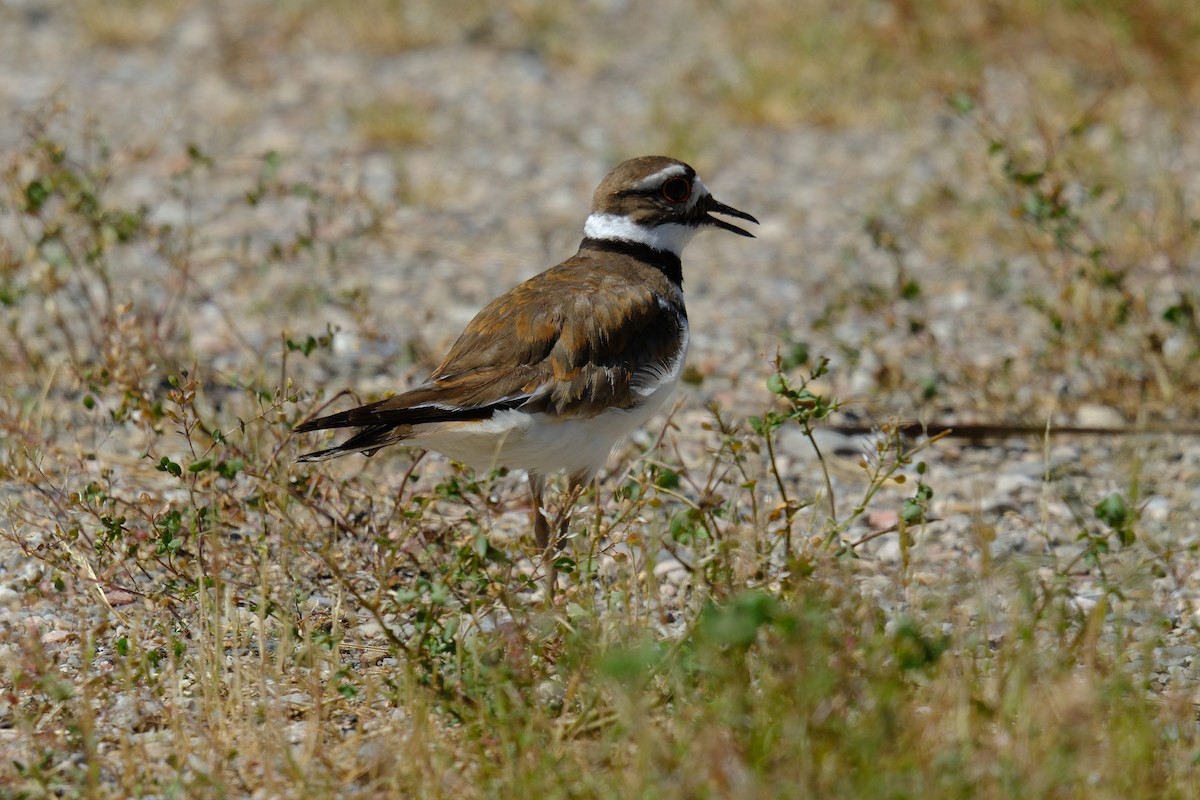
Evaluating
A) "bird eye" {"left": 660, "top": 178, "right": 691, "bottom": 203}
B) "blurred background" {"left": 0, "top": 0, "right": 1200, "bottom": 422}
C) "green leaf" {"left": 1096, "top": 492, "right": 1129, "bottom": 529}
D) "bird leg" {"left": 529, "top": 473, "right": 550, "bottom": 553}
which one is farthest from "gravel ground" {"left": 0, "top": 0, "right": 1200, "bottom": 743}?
"bird eye" {"left": 660, "top": 178, "right": 691, "bottom": 203}

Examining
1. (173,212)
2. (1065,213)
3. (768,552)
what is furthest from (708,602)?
(173,212)

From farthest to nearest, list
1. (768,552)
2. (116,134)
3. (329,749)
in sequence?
(116,134)
(768,552)
(329,749)

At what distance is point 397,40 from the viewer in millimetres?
9945

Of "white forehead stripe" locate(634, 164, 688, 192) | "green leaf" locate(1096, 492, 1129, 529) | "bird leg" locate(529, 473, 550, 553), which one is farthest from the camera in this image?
"white forehead stripe" locate(634, 164, 688, 192)

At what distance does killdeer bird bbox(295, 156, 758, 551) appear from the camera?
3773 mm

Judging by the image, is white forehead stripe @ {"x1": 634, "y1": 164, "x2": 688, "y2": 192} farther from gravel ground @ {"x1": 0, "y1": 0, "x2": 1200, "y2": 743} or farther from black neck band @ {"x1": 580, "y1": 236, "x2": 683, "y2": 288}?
gravel ground @ {"x1": 0, "y1": 0, "x2": 1200, "y2": 743}

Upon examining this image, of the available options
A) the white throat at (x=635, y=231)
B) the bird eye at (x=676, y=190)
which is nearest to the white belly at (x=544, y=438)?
the white throat at (x=635, y=231)

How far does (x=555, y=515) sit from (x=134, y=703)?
122 centimetres

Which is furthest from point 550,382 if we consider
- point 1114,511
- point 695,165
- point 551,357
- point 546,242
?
point 695,165

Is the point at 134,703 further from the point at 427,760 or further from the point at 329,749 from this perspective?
the point at 427,760

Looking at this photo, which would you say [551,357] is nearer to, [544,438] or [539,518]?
[544,438]

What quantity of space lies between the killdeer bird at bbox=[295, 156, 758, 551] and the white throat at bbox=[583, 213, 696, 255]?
0.55 ft

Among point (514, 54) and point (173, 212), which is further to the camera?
point (514, 54)

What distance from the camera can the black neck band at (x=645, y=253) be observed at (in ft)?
15.2
